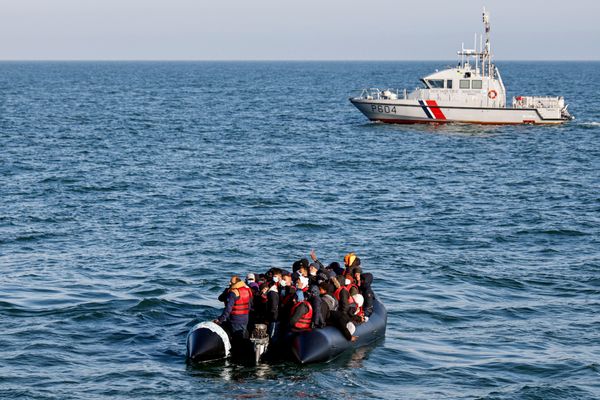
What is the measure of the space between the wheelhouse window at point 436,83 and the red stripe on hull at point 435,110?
1310 mm

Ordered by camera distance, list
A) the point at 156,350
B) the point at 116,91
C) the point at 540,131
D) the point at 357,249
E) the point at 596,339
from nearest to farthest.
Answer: the point at 156,350, the point at 596,339, the point at 357,249, the point at 540,131, the point at 116,91

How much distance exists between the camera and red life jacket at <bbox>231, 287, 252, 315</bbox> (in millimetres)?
21172

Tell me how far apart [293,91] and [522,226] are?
349 feet

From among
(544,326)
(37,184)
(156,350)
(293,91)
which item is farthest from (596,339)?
(293,91)

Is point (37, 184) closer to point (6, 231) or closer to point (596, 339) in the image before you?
point (6, 231)

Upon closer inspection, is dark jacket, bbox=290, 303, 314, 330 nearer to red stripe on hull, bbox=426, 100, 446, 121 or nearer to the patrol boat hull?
the patrol boat hull

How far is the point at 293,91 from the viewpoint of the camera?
14275 cm

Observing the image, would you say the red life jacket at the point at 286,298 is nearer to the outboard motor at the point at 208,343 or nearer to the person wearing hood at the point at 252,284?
the person wearing hood at the point at 252,284

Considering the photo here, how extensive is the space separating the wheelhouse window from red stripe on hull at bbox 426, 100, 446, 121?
4.30ft

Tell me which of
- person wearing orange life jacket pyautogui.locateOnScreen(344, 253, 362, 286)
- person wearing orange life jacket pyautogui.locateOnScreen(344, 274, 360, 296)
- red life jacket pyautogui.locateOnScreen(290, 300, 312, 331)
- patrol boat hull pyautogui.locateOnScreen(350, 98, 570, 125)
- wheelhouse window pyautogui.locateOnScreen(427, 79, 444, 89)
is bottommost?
red life jacket pyautogui.locateOnScreen(290, 300, 312, 331)

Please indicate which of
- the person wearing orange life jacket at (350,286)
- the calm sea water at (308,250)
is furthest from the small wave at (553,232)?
the person wearing orange life jacket at (350,286)

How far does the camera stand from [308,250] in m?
33.9

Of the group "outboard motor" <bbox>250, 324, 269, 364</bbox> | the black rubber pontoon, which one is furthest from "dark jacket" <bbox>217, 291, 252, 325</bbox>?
the black rubber pontoon

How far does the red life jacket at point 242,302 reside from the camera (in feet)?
69.5
